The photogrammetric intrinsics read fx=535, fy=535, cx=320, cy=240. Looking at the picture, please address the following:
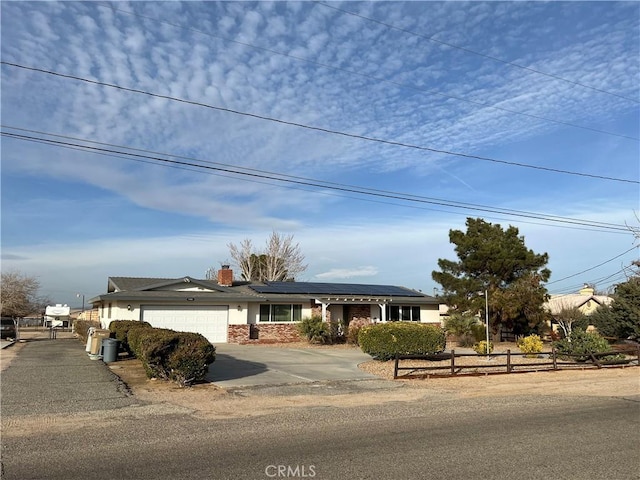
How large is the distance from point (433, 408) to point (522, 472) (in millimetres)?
4455

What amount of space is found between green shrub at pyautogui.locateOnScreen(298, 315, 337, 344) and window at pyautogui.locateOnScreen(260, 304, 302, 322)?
7.30 feet

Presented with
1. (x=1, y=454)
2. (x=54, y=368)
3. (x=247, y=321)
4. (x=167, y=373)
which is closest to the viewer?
(x=1, y=454)

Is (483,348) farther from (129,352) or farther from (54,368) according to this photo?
(54,368)

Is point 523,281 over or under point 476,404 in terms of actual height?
over

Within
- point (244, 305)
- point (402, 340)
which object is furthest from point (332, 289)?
point (402, 340)

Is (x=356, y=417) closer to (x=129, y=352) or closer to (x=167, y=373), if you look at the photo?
(x=167, y=373)

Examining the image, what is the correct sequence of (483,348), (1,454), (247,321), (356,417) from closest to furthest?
(1,454), (356,417), (483,348), (247,321)

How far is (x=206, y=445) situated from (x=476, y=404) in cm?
614

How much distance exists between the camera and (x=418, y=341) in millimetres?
18172

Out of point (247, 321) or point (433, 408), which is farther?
point (247, 321)

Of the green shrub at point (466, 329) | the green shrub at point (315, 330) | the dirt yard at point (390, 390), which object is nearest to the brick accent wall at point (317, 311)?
the green shrub at point (315, 330)

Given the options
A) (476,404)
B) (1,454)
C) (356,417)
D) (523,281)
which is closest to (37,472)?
(1,454)

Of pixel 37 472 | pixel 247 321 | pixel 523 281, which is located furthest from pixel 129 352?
pixel 523 281

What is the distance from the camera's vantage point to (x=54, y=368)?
1597 cm
